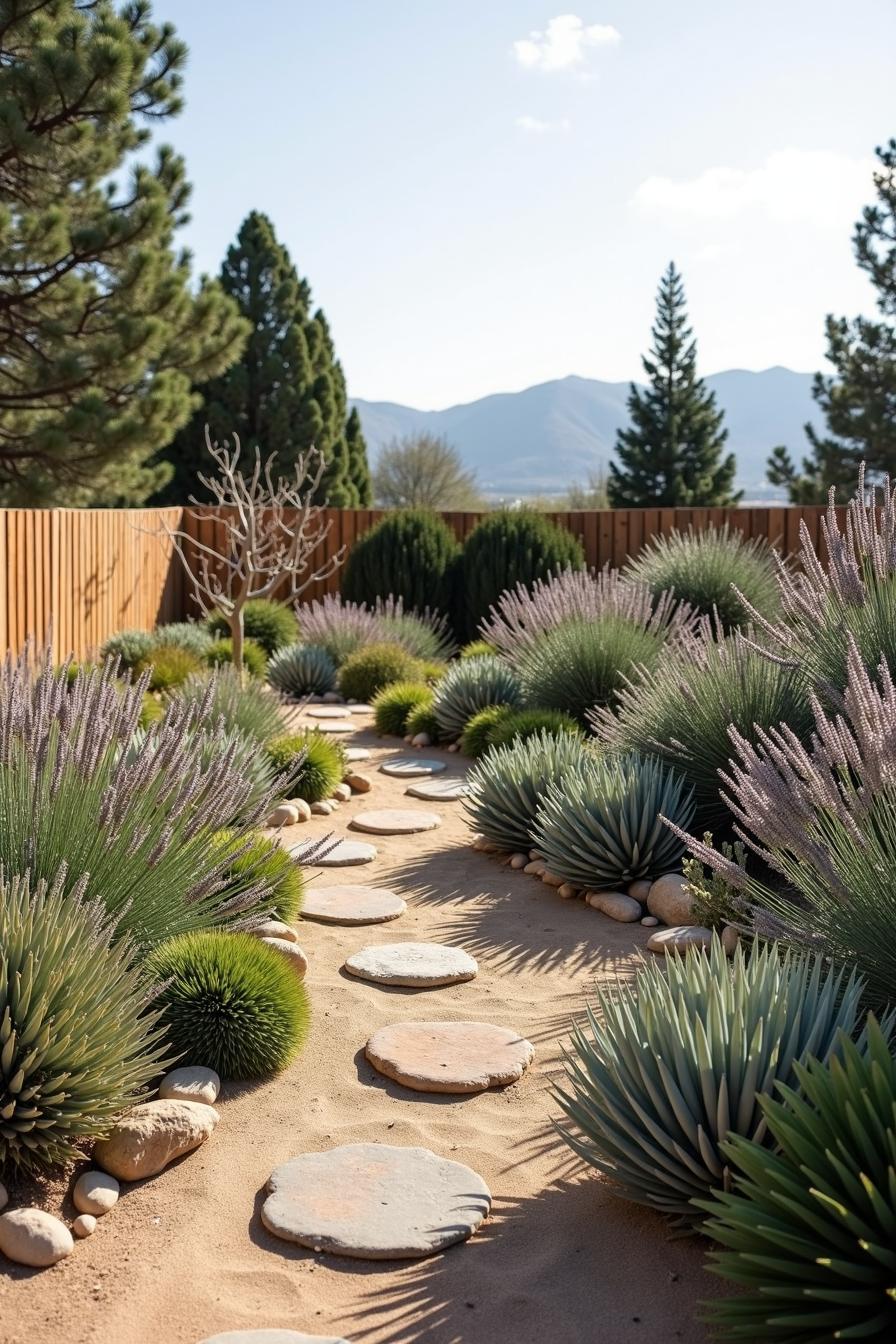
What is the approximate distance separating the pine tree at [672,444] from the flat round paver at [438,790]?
95.9ft

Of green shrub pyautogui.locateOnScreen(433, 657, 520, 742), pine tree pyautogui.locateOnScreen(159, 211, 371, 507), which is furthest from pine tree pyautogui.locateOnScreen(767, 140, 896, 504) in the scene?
green shrub pyautogui.locateOnScreen(433, 657, 520, 742)

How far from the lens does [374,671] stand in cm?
999

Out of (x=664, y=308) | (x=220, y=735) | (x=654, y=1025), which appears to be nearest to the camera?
(x=654, y=1025)

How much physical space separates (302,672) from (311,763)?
378 centimetres

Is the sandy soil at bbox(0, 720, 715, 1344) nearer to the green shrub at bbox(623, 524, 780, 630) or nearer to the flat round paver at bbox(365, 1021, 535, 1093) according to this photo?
the flat round paver at bbox(365, 1021, 535, 1093)

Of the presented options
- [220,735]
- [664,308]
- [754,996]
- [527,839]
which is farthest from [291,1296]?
[664,308]

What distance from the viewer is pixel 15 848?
3297 mm

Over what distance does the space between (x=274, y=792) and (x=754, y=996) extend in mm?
1765

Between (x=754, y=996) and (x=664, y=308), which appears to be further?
(x=664, y=308)

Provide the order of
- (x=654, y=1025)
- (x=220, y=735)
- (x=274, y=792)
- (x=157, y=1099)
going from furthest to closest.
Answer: (x=220, y=735)
(x=274, y=792)
(x=157, y=1099)
(x=654, y=1025)

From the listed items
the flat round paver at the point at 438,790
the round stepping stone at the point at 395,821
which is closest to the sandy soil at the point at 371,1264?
the round stepping stone at the point at 395,821

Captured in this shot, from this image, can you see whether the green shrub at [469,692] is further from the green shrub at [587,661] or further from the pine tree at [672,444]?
the pine tree at [672,444]

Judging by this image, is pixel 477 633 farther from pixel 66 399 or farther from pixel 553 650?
pixel 66 399

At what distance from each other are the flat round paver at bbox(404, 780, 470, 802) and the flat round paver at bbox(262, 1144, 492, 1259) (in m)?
3.92
